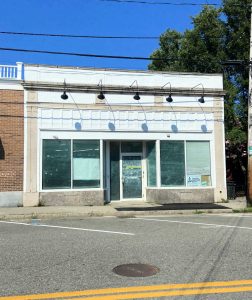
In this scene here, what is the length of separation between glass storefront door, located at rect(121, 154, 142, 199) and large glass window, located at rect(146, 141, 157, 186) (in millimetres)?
411

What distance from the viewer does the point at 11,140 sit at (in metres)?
17.5

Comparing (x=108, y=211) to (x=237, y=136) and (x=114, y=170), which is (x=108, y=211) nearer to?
(x=114, y=170)

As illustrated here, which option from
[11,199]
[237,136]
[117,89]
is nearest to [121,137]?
[117,89]

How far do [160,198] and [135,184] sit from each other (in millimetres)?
1518

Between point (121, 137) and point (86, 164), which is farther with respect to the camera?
point (121, 137)

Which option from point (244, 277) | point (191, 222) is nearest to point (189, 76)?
point (191, 222)

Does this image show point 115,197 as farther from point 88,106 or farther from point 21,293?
point 21,293

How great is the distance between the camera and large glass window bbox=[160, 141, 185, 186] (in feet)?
Answer: 62.9

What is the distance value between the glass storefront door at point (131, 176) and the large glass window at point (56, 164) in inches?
113

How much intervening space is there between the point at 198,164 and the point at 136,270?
13.3 metres

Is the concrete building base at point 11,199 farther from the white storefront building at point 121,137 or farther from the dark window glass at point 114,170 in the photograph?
the dark window glass at point 114,170

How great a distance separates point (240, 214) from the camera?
50.8ft

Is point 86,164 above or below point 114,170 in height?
above

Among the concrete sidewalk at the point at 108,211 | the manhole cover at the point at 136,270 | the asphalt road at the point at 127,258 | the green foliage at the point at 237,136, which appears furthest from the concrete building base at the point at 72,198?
the manhole cover at the point at 136,270
